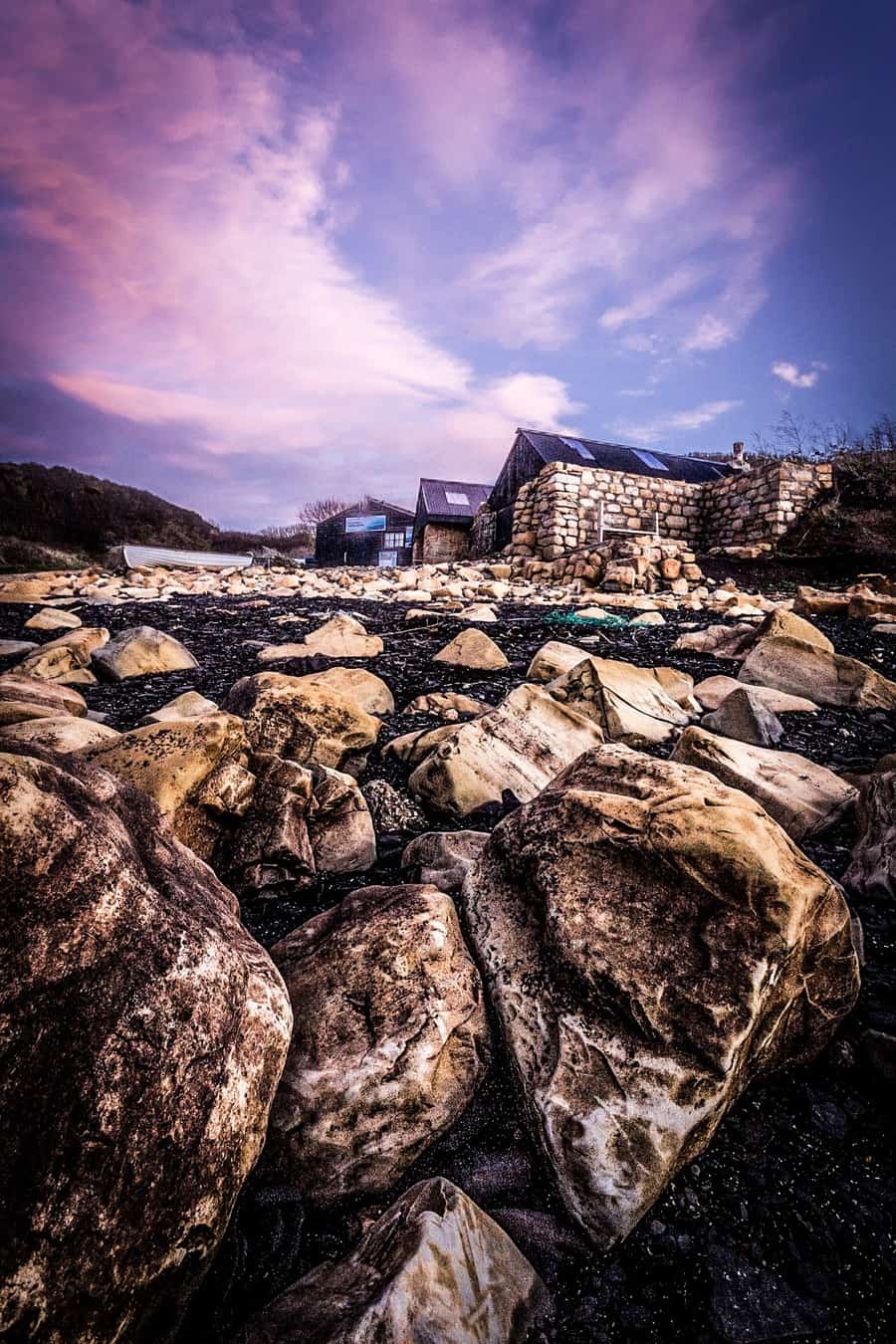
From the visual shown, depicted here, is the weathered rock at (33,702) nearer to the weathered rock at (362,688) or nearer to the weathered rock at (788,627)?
the weathered rock at (362,688)

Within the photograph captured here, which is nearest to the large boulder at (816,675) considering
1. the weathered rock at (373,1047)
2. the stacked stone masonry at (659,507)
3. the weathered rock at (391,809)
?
the weathered rock at (391,809)

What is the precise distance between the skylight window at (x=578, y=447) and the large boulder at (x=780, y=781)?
664 inches

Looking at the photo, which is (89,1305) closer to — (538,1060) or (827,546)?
(538,1060)

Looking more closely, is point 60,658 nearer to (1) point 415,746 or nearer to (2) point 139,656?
(2) point 139,656

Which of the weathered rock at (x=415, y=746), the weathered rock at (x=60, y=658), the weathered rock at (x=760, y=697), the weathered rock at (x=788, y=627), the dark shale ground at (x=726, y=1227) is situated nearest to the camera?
the dark shale ground at (x=726, y=1227)

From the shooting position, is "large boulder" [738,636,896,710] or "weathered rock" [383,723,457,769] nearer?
"weathered rock" [383,723,457,769]

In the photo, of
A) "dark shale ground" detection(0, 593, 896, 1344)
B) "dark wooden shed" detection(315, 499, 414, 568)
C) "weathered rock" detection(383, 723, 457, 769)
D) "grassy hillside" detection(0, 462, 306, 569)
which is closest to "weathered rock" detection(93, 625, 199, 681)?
"weathered rock" detection(383, 723, 457, 769)

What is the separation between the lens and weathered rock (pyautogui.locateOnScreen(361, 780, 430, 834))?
7.94 feet

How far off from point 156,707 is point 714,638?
5.05 meters

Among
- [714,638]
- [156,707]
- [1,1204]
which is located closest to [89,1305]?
[1,1204]

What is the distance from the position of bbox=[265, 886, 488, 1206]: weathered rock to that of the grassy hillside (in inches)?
979

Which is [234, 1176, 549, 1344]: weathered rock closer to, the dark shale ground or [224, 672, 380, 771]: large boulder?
the dark shale ground

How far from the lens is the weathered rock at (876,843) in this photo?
178 cm

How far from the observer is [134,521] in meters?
27.4
